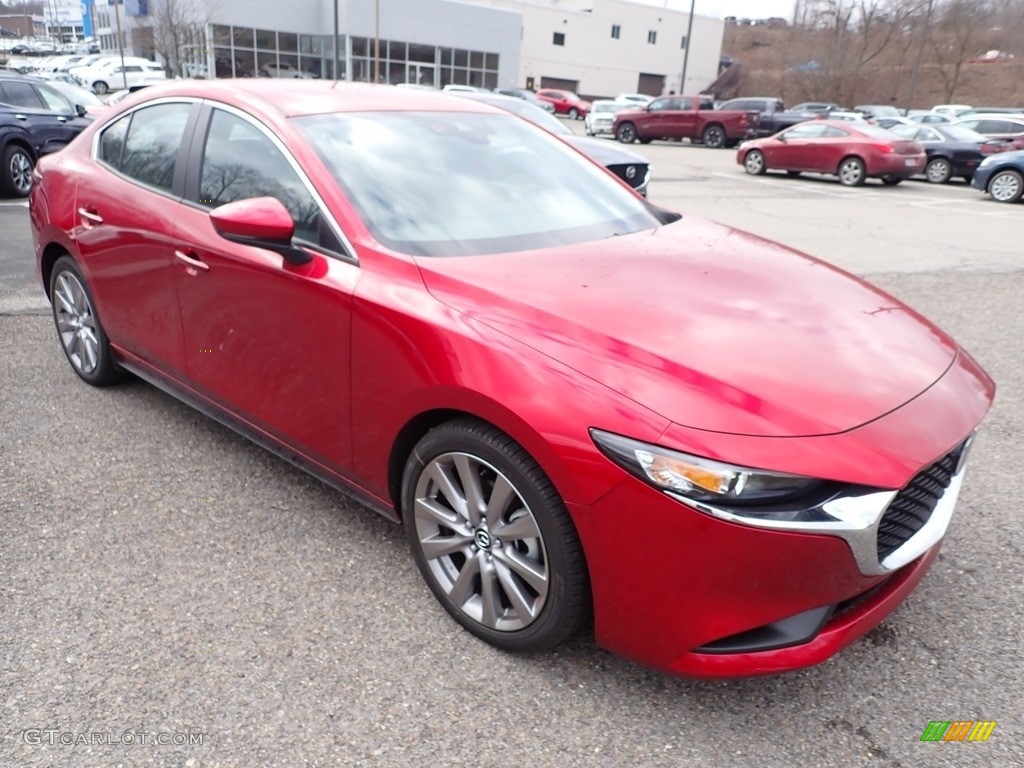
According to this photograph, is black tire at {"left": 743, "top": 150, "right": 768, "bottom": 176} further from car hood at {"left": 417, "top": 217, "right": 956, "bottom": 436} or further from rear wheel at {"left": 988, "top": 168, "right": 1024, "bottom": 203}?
car hood at {"left": 417, "top": 217, "right": 956, "bottom": 436}

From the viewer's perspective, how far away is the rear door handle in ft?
12.6

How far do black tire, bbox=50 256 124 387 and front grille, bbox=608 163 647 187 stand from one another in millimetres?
5795

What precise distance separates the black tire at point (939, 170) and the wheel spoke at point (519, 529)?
20.2 m

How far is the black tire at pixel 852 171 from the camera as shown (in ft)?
57.9

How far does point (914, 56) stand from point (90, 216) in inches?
2826

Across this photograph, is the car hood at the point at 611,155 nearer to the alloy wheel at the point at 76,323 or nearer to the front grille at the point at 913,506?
the alloy wheel at the point at 76,323

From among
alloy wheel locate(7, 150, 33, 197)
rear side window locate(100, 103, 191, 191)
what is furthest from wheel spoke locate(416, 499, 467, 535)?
alloy wheel locate(7, 150, 33, 197)

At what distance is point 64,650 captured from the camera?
242cm

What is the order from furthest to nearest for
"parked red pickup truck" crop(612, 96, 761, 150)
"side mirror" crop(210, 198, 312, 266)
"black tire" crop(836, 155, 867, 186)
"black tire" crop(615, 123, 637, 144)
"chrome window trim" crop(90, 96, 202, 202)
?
"black tire" crop(615, 123, 637, 144) < "parked red pickup truck" crop(612, 96, 761, 150) < "black tire" crop(836, 155, 867, 186) < "chrome window trim" crop(90, 96, 202, 202) < "side mirror" crop(210, 198, 312, 266)

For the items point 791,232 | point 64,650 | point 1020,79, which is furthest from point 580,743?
point 1020,79

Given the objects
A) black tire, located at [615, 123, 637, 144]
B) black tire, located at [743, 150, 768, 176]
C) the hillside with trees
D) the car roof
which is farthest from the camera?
the hillside with trees
